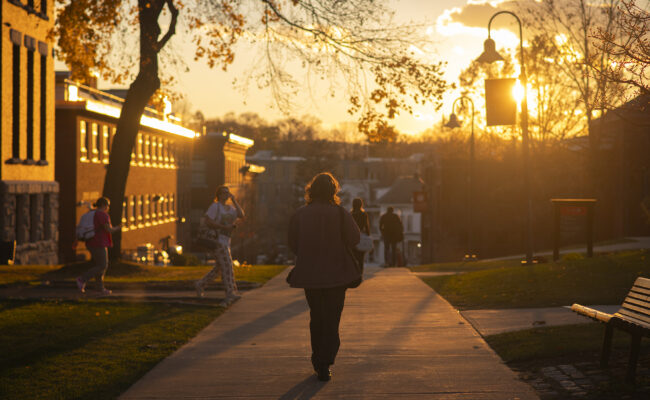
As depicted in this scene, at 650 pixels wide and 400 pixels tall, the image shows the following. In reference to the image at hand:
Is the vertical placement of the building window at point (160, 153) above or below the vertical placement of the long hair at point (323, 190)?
above

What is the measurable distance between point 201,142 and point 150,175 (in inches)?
712

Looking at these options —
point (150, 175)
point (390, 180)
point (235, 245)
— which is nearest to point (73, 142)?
point (150, 175)

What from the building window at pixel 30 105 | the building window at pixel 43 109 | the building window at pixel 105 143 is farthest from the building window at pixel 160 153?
the building window at pixel 30 105

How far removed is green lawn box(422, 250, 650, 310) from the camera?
12875 millimetres

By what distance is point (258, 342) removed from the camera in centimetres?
964

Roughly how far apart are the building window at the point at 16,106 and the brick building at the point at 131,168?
811 cm

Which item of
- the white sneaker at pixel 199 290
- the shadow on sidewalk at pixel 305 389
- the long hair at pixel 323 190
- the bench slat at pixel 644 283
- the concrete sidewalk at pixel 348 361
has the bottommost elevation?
the shadow on sidewalk at pixel 305 389

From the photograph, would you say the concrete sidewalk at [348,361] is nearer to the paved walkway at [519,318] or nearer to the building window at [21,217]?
the paved walkway at [519,318]

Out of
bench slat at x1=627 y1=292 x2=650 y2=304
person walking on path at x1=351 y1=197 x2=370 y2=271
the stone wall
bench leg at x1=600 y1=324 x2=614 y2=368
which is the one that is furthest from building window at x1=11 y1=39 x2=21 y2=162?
bench slat at x1=627 y1=292 x2=650 y2=304

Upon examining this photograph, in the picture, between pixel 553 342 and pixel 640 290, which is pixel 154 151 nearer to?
pixel 553 342

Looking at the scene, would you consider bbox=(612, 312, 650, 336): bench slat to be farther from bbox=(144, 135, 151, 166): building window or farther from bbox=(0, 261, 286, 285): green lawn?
bbox=(144, 135, 151, 166): building window

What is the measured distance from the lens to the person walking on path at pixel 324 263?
298 inches

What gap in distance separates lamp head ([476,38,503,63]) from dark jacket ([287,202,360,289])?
45.2 ft

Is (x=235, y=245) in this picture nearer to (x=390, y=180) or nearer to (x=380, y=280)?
(x=380, y=280)
